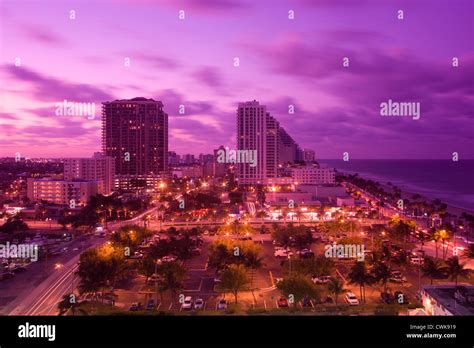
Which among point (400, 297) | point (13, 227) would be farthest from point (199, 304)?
point (13, 227)

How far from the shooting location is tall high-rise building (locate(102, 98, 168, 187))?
29078 millimetres

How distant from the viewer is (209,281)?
23.7 feet

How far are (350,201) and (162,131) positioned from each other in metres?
17.0

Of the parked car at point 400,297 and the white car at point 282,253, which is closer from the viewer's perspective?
the parked car at point 400,297

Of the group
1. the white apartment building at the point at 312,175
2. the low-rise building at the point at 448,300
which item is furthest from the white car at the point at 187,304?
the white apartment building at the point at 312,175

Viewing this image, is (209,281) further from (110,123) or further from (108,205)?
(110,123)

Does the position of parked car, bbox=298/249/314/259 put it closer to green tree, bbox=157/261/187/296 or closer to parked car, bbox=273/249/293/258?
parked car, bbox=273/249/293/258

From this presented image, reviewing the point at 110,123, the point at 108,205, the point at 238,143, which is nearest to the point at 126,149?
the point at 110,123

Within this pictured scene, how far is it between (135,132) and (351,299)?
25425 millimetres

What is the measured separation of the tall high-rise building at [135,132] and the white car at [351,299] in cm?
2413

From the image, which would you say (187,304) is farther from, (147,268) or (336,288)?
(336,288)

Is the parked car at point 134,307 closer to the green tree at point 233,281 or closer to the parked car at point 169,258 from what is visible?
the green tree at point 233,281

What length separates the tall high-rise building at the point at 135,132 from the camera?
29.1 meters

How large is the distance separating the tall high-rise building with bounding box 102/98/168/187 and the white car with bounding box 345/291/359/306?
24131 millimetres
